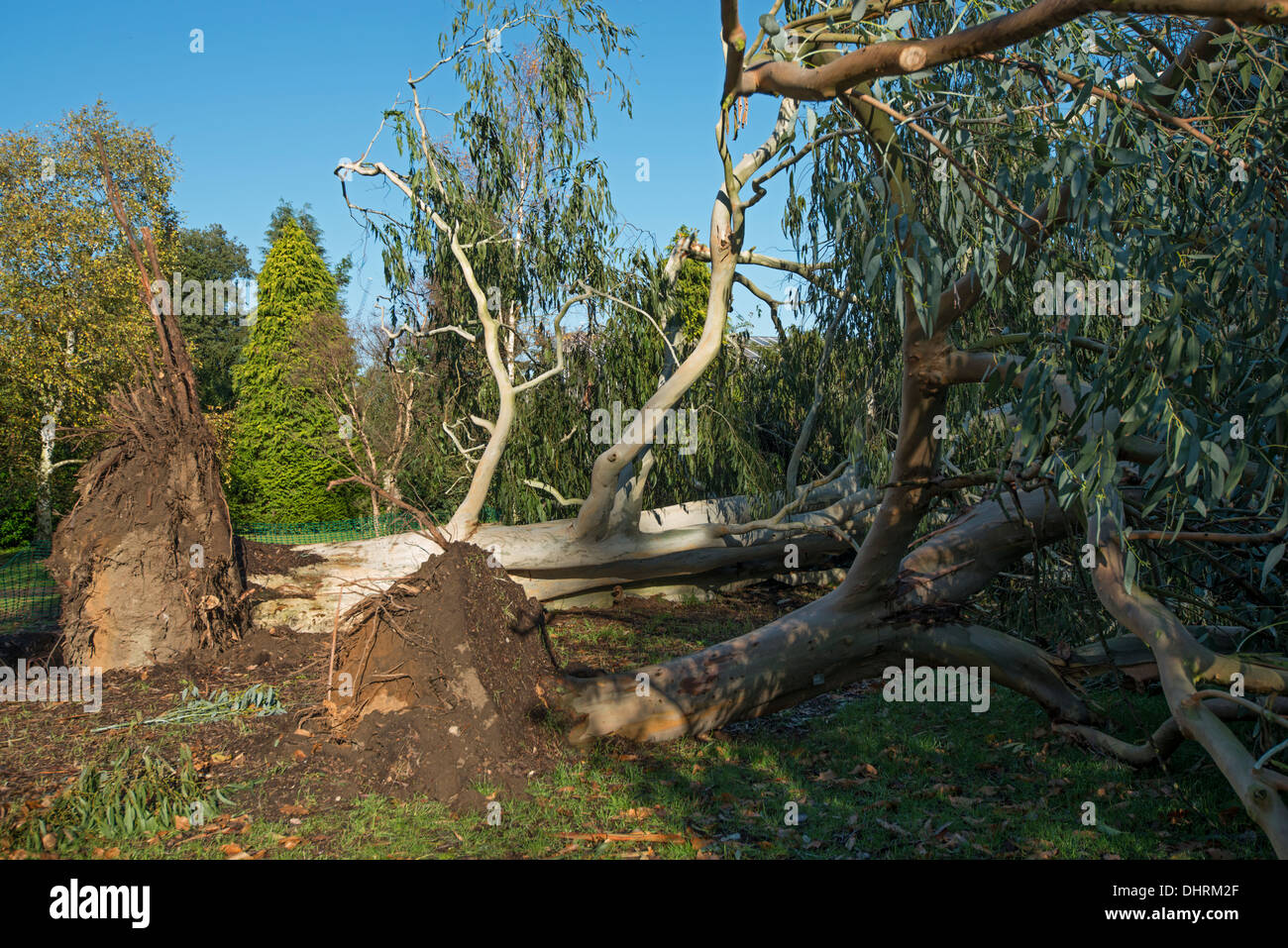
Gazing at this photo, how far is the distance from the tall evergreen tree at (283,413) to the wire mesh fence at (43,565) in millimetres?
2400

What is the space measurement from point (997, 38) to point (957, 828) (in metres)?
3.38

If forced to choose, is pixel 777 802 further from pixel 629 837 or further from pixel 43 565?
pixel 43 565

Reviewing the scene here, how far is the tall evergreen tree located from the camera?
18141 mm

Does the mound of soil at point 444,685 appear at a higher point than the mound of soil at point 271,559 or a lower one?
lower

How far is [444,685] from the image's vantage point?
5.02 metres

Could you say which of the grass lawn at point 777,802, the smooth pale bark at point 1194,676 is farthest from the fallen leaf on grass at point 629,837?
the smooth pale bark at point 1194,676

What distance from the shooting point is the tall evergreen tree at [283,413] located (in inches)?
714


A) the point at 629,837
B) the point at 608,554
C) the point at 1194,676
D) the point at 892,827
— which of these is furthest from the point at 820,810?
the point at 608,554

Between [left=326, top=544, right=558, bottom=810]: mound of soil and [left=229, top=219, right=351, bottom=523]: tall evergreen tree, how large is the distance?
13050 mm

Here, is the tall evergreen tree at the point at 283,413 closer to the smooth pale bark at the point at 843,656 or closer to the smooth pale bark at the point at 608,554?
the smooth pale bark at the point at 608,554

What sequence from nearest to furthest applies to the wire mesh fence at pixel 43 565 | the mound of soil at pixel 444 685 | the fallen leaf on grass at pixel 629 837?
the fallen leaf on grass at pixel 629 837
the mound of soil at pixel 444 685
the wire mesh fence at pixel 43 565

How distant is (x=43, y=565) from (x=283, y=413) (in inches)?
506

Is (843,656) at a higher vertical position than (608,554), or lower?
lower
